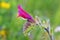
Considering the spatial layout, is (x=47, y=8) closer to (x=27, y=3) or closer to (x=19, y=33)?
(x=27, y=3)

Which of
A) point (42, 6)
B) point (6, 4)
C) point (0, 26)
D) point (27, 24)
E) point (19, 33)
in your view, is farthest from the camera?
point (42, 6)

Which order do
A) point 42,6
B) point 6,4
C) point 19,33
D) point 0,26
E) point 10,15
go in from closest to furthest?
point 19,33, point 0,26, point 10,15, point 6,4, point 42,6

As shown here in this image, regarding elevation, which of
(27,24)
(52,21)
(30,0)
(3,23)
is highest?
(30,0)

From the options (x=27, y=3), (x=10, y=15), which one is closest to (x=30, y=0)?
(x=27, y=3)

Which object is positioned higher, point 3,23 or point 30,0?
point 30,0

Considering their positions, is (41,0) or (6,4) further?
(41,0)

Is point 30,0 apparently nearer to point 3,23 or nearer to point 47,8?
point 47,8

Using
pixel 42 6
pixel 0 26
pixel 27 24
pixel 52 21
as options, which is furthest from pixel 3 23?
pixel 27 24
